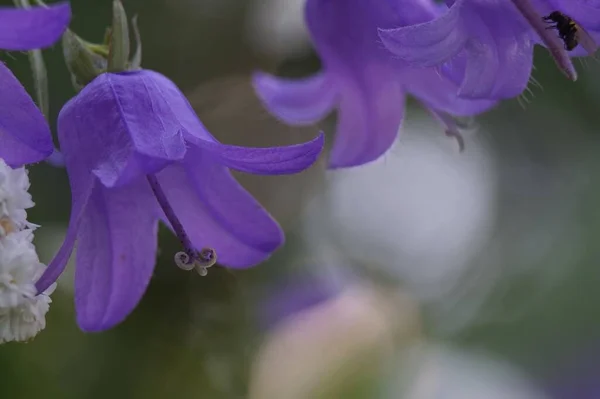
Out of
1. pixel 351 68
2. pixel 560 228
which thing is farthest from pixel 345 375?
pixel 560 228

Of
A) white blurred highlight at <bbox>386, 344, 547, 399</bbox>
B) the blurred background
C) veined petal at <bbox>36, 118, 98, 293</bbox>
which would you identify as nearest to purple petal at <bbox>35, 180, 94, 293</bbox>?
veined petal at <bbox>36, 118, 98, 293</bbox>

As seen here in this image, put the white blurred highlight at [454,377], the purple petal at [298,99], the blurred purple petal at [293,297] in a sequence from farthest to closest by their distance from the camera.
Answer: the white blurred highlight at [454,377], the blurred purple petal at [293,297], the purple petal at [298,99]

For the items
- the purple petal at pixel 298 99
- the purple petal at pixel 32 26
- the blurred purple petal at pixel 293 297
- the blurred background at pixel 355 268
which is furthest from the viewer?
the blurred purple petal at pixel 293 297

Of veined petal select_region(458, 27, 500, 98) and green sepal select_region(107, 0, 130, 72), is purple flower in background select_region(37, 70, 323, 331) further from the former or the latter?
veined petal select_region(458, 27, 500, 98)

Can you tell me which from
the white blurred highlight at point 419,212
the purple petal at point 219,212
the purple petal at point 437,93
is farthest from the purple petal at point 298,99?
the white blurred highlight at point 419,212

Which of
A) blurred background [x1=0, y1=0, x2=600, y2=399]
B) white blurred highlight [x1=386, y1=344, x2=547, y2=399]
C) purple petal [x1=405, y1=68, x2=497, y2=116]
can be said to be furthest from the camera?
white blurred highlight [x1=386, y1=344, x2=547, y2=399]

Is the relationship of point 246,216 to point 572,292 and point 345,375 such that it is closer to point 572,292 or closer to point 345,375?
point 345,375

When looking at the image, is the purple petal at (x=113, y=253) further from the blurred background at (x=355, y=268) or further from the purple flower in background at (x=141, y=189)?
the blurred background at (x=355, y=268)
